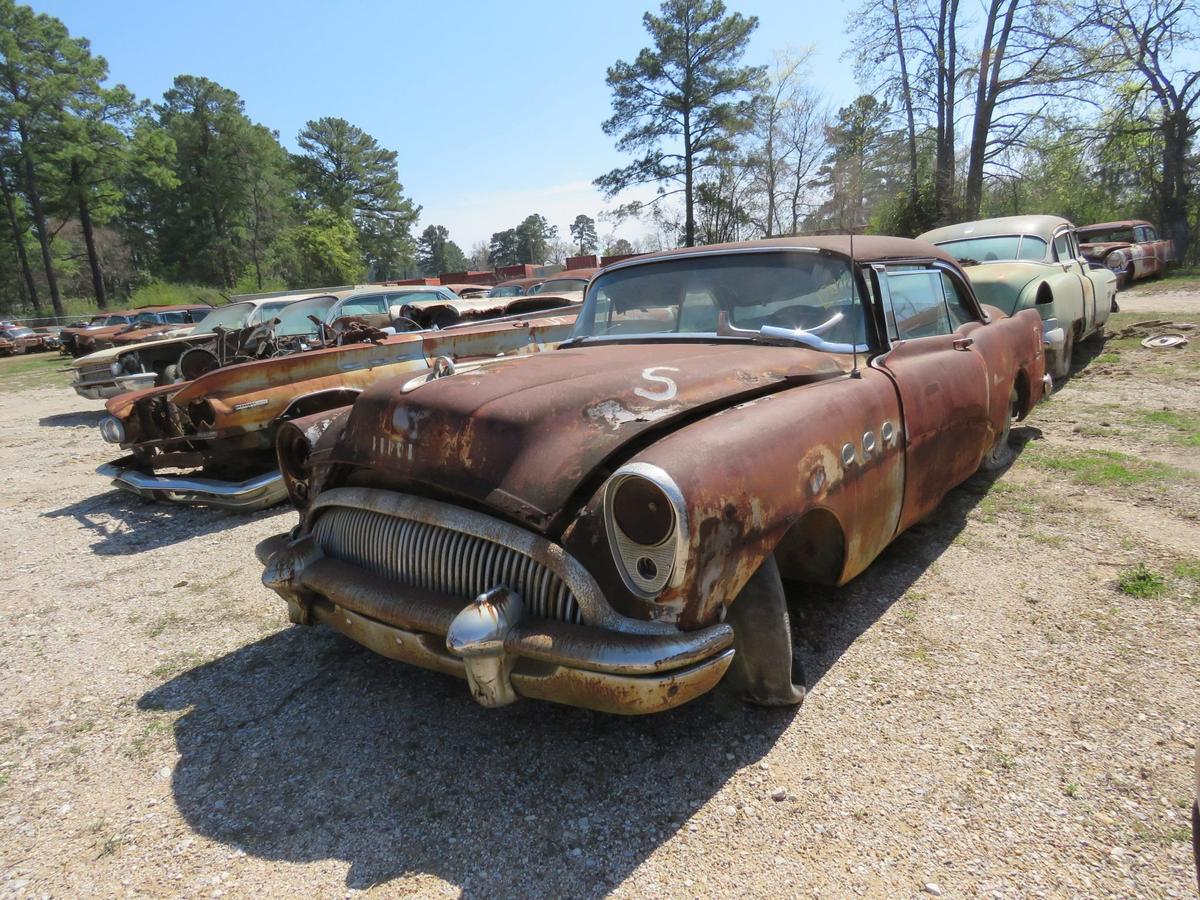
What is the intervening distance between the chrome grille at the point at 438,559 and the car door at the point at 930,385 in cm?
165

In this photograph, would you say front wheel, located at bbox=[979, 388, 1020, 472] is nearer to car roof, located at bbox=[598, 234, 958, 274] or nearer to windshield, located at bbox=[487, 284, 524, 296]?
car roof, located at bbox=[598, 234, 958, 274]

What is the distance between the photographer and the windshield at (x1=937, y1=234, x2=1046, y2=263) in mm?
7301

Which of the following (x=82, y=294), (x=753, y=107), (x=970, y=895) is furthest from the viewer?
(x=82, y=294)

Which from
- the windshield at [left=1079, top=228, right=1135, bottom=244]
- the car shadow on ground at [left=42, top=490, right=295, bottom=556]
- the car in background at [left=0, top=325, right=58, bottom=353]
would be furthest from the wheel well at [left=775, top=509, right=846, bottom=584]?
the car in background at [left=0, top=325, right=58, bottom=353]

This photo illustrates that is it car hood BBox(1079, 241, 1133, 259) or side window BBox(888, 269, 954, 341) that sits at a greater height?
car hood BBox(1079, 241, 1133, 259)

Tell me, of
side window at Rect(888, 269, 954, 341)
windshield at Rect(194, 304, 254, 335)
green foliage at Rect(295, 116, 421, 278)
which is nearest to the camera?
side window at Rect(888, 269, 954, 341)

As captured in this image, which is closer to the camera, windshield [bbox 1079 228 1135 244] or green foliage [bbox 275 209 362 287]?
windshield [bbox 1079 228 1135 244]

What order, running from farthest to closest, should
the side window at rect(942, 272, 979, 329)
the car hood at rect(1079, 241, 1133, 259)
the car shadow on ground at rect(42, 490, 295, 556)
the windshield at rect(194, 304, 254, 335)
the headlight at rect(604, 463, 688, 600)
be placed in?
the car hood at rect(1079, 241, 1133, 259) < the windshield at rect(194, 304, 254, 335) < the car shadow on ground at rect(42, 490, 295, 556) < the side window at rect(942, 272, 979, 329) < the headlight at rect(604, 463, 688, 600)

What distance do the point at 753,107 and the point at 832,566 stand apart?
3068cm

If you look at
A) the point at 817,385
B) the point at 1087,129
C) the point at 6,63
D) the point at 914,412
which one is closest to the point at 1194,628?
the point at 914,412

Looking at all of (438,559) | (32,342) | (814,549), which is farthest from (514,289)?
(32,342)

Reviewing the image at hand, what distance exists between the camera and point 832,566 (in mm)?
2602

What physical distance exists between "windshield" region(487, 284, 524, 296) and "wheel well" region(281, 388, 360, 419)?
26.6 ft

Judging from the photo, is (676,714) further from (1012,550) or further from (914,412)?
(1012,550)
